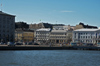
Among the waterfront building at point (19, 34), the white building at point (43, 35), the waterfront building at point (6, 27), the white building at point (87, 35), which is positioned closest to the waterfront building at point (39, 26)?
the waterfront building at point (19, 34)

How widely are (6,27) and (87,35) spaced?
1409 inches

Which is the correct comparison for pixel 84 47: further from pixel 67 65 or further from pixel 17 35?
pixel 17 35

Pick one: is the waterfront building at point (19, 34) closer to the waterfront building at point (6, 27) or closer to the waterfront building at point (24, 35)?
the waterfront building at point (24, 35)

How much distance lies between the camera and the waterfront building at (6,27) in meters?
114

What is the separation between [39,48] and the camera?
92438mm

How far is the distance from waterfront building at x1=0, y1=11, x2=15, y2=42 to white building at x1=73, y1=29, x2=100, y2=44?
30.9 meters

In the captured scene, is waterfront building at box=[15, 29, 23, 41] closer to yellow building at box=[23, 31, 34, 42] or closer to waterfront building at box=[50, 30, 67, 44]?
yellow building at box=[23, 31, 34, 42]

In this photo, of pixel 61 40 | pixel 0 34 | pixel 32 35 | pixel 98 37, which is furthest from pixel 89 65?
pixel 32 35

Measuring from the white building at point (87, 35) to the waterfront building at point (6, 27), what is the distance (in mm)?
30934

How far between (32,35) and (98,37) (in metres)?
36.6

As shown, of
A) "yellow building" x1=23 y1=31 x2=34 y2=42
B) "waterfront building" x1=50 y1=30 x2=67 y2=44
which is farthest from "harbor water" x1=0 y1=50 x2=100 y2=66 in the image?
"yellow building" x1=23 y1=31 x2=34 y2=42

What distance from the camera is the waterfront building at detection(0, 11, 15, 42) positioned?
11375 cm

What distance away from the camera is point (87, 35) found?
135625 millimetres

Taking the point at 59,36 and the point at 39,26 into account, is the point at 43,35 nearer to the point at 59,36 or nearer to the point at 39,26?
the point at 59,36
